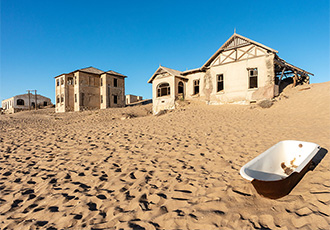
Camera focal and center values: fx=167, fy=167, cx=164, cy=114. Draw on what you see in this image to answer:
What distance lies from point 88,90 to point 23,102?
85.4 feet

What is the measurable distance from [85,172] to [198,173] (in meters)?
2.88

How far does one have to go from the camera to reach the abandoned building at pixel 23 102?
39.5 meters

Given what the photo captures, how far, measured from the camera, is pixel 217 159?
15.5ft

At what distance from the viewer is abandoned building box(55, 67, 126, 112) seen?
86.8 ft

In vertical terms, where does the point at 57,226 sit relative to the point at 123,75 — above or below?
below

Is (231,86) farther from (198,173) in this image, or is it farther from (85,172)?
(85,172)

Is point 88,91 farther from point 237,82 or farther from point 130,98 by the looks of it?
point 237,82

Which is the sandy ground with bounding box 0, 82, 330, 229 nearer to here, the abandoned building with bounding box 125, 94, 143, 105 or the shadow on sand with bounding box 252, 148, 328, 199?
the shadow on sand with bounding box 252, 148, 328, 199

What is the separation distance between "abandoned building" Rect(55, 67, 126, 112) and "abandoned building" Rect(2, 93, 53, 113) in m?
15.8

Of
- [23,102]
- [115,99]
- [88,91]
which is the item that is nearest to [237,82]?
[115,99]

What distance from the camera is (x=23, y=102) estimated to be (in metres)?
40.9

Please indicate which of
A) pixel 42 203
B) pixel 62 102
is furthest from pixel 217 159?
pixel 62 102

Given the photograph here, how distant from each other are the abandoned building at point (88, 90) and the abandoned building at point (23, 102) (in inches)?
623

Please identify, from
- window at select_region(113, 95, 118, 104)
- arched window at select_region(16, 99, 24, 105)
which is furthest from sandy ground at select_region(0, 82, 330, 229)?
arched window at select_region(16, 99, 24, 105)
